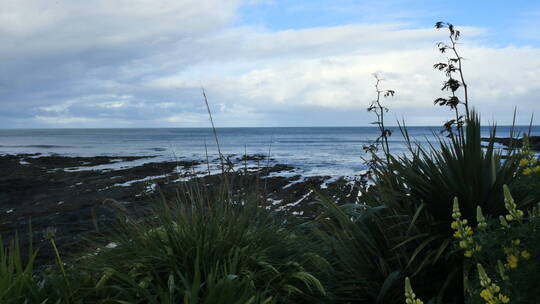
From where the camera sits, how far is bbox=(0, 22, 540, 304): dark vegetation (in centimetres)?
279

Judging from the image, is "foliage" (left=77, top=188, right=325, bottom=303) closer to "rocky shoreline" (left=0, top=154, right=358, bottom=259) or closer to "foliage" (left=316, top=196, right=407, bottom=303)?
"foliage" (left=316, top=196, right=407, bottom=303)

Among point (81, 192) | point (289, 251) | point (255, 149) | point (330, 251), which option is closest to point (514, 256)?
point (289, 251)

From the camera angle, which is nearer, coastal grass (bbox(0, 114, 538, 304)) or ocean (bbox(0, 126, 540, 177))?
coastal grass (bbox(0, 114, 538, 304))

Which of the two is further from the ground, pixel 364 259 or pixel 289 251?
pixel 289 251

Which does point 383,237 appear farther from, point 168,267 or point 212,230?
point 168,267

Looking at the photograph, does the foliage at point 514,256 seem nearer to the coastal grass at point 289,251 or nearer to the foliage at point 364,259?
the coastal grass at point 289,251

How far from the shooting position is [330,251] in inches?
159

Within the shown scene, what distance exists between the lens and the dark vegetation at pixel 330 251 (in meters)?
2.79

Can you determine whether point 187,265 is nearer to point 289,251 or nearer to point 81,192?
point 289,251

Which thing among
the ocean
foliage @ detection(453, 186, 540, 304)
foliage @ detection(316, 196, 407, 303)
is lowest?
the ocean

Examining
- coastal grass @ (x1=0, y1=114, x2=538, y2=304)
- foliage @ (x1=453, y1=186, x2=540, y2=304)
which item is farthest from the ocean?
foliage @ (x1=453, y1=186, x2=540, y2=304)

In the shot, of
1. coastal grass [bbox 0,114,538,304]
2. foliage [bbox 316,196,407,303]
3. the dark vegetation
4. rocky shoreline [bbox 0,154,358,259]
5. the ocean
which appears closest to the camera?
the dark vegetation

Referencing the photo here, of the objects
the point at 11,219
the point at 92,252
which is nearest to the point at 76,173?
the point at 11,219

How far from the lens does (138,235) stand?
11.8ft
